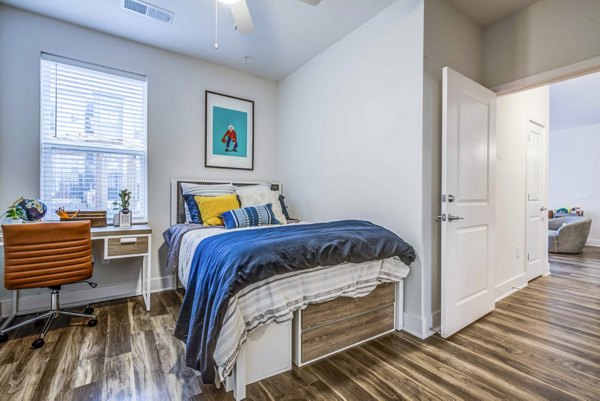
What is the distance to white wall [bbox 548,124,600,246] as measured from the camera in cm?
608

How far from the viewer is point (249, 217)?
9.27 feet

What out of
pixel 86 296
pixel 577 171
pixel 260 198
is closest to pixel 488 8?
pixel 260 198

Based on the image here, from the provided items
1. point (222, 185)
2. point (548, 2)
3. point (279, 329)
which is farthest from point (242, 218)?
point (548, 2)

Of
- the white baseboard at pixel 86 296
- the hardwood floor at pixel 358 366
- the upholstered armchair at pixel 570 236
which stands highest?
the upholstered armchair at pixel 570 236

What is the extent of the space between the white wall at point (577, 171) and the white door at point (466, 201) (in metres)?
5.83

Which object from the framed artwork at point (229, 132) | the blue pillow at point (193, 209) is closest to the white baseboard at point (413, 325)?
the blue pillow at point (193, 209)

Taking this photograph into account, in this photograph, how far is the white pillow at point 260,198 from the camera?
10.6ft

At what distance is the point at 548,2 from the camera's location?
223cm

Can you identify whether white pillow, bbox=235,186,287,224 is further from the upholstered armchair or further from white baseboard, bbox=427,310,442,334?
the upholstered armchair

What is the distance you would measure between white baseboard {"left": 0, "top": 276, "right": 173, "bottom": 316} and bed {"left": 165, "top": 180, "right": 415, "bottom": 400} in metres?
1.26

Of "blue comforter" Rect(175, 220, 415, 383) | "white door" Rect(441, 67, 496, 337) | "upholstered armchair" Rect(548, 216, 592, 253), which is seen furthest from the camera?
"upholstered armchair" Rect(548, 216, 592, 253)

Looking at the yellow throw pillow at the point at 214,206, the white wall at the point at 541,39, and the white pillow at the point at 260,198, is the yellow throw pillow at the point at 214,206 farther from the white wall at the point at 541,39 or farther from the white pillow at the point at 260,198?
the white wall at the point at 541,39

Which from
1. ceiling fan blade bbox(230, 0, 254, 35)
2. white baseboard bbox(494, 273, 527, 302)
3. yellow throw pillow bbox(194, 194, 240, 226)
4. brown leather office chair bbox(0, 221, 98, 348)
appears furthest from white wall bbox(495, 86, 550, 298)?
brown leather office chair bbox(0, 221, 98, 348)

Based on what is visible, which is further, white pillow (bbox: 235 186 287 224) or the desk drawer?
white pillow (bbox: 235 186 287 224)
